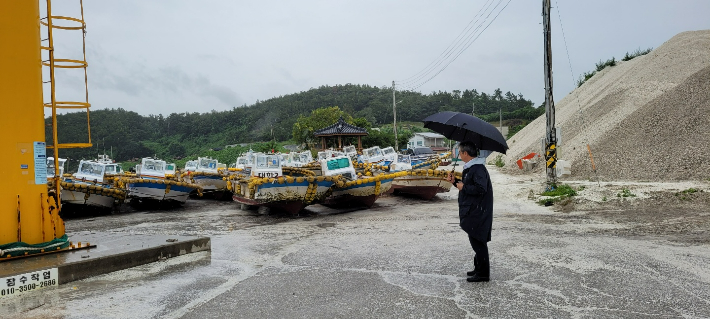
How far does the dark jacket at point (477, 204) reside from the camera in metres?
5.47

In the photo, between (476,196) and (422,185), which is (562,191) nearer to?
(422,185)

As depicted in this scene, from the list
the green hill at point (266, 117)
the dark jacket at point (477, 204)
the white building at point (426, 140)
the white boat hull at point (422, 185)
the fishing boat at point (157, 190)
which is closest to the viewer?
the dark jacket at point (477, 204)

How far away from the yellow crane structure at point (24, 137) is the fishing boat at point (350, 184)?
8232 mm

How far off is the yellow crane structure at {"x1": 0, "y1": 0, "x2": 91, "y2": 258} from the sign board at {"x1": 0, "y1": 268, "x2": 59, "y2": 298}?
0.78m

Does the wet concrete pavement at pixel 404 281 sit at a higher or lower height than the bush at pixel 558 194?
lower

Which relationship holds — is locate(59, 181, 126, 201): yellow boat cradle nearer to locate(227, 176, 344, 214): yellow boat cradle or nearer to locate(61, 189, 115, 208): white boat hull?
locate(61, 189, 115, 208): white boat hull

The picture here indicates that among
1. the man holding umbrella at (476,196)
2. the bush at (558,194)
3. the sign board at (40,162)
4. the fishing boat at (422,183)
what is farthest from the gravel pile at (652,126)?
the sign board at (40,162)

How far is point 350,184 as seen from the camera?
45.6 feet

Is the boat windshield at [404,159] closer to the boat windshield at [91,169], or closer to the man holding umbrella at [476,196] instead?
the boat windshield at [91,169]

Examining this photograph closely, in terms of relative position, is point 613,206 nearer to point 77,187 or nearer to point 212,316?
point 212,316

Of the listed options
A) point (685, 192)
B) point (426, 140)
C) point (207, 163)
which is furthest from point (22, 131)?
point (426, 140)

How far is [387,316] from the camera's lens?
15.1 ft

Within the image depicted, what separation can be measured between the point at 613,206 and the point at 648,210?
0.97 m

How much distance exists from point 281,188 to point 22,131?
7184 mm
